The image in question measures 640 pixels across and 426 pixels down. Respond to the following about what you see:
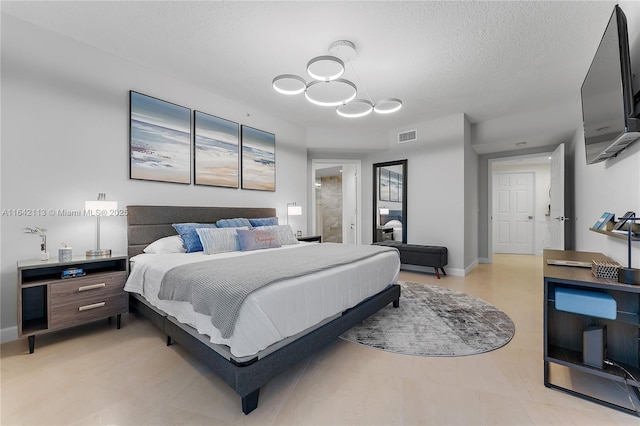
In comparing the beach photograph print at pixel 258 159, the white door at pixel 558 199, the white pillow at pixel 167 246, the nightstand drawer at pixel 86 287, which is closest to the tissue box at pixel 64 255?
the nightstand drawer at pixel 86 287

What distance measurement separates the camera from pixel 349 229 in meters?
6.85

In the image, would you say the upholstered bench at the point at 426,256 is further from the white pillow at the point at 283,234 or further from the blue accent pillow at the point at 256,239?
the blue accent pillow at the point at 256,239

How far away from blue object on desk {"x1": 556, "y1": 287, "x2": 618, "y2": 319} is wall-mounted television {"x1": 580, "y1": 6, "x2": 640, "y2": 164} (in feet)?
3.18

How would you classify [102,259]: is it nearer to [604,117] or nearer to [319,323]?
[319,323]

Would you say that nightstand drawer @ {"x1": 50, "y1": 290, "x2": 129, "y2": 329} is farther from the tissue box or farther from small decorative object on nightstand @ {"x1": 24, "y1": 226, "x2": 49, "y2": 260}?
small decorative object on nightstand @ {"x1": 24, "y1": 226, "x2": 49, "y2": 260}

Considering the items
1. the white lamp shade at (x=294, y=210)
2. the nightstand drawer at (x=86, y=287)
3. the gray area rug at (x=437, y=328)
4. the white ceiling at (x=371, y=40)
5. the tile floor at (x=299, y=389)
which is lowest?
the tile floor at (x=299, y=389)

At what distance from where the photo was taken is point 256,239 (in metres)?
3.29

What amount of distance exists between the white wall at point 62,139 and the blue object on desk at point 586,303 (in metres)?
3.82

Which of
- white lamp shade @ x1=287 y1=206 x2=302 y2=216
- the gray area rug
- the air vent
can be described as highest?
the air vent

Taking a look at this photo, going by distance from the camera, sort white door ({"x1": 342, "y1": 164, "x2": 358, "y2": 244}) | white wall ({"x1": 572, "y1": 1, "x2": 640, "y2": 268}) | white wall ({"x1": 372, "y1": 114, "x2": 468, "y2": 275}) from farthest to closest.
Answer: white door ({"x1": 342, "y1": 164, "x2": 358, "y2": 244})
white wall ({"x1": 372, "y1": 114, "x2": 468, "y2": 275})
white wall ({"x1": 572, "y1": 1, "x2": 640, "y2": 268})

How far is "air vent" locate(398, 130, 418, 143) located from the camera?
207 inches

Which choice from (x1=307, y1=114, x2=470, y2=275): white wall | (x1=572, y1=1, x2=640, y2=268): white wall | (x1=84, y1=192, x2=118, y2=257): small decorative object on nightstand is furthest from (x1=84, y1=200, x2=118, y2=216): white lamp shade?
(x1=572, y1=1, x2=640, y2=268): white wall

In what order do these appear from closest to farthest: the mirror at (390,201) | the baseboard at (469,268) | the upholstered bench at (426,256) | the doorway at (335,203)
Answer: the upholstered bench at (426,256) < the baseboard at (469,268) < the mirror at (390,201) < the doorway at (335,203)

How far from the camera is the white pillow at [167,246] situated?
2.95 meters
